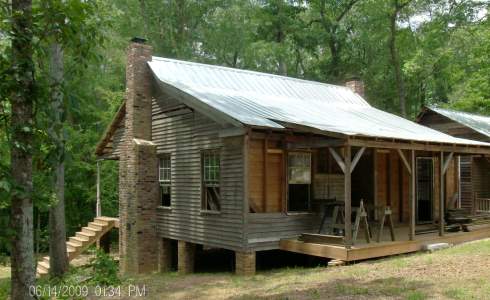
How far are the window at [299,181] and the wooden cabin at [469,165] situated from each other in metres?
8.46

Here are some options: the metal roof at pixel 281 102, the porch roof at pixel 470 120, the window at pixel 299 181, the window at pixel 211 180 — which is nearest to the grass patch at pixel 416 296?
the metal roof at pixel 281 102

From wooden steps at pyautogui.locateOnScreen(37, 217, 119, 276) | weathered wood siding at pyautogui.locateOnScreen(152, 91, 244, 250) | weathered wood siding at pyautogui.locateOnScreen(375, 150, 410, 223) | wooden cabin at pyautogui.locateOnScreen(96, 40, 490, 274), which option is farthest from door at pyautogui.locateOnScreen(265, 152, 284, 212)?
wooden steps at pyautogui.locateOnScreen(37, 217, 119, 276)

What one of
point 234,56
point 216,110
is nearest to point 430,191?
point 216,110

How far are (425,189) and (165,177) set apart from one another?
9519mm

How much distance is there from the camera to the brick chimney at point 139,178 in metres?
15.9

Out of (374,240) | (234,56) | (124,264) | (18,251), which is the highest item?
(234,56)

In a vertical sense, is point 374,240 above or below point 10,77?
below

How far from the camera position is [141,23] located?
31.0m

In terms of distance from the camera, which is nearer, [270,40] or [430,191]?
[430,191]

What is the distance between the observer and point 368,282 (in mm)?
9234

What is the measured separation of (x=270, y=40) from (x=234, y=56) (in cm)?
295

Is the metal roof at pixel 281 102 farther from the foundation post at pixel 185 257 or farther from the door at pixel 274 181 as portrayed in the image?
the foundation post at pixel 185 257

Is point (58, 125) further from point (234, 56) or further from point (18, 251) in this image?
point (234, 56)

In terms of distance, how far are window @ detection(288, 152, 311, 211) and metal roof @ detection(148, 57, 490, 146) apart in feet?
3.94
